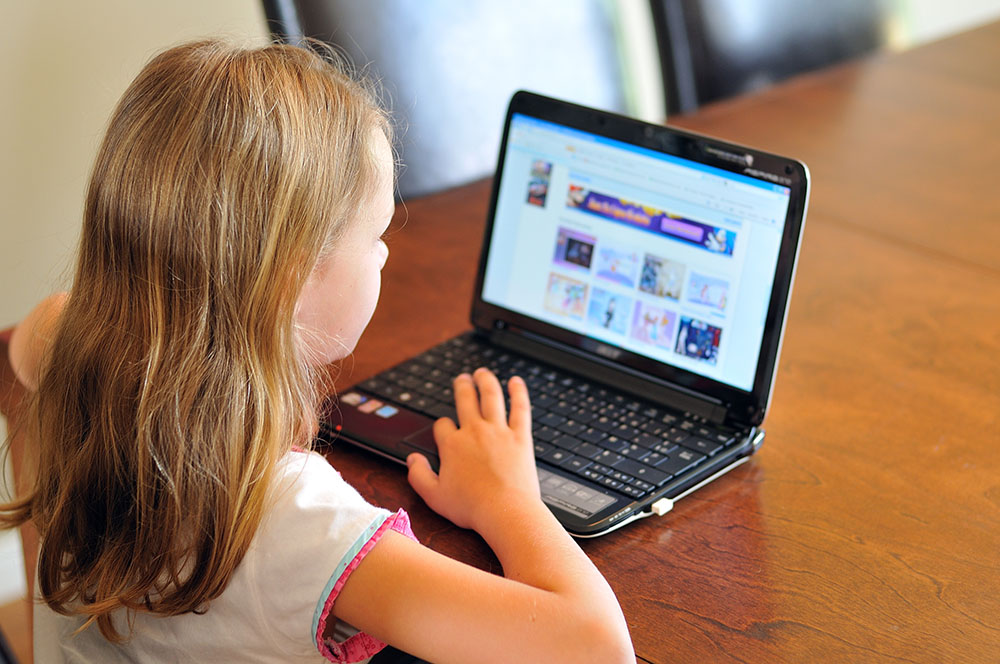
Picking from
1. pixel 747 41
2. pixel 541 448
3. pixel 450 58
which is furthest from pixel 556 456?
pixel 747 41

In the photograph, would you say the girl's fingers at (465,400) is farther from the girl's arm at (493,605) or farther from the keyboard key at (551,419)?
the girl's arm at (493,605)

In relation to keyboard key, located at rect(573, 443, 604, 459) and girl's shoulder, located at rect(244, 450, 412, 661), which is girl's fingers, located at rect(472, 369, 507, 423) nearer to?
keyboard key, located at rect(573, 443, 604, 459)

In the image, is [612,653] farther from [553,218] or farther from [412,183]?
[412,183]

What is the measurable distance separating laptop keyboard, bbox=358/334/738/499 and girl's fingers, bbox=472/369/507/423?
0.04m

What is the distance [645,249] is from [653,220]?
3 centimetres

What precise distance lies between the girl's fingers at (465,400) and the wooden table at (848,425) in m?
0.07

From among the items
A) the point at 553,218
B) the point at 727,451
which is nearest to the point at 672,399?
the point at 727,451

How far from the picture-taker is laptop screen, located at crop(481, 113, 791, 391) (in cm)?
87

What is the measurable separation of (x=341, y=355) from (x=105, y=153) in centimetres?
22

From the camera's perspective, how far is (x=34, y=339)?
3.05 feet

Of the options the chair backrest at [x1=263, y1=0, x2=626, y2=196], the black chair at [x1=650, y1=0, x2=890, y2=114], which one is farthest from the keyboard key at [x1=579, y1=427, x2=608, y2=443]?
the black chair at [x1=650, y1=0, x2=890, y2=114]

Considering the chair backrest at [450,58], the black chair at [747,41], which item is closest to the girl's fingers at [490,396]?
the chair backrest at [450,58]

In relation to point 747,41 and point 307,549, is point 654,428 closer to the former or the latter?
point 307,549

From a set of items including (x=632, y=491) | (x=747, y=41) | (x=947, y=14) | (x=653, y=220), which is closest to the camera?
(x=632, y=491)
